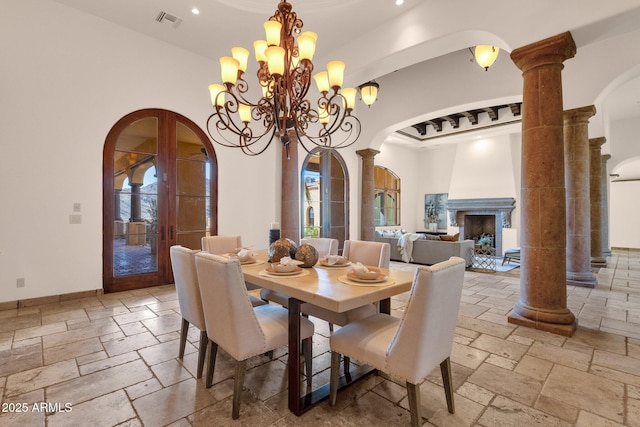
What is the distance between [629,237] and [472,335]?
11382mm

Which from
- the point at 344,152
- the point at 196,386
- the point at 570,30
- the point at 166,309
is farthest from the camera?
the point at 344,152

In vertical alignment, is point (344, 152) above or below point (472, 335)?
above

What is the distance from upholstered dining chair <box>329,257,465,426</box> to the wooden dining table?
21 cm

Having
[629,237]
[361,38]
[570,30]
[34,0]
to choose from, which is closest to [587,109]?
[570,30]

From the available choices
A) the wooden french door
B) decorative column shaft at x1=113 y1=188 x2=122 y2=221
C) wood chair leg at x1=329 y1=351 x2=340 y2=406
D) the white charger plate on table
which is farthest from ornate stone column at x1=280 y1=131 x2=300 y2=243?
wood chair leg at x1=329 y1=351 x2=340 y2=406

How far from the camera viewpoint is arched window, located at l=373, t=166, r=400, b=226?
9727 mm

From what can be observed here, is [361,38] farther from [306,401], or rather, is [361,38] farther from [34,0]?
[306,401]

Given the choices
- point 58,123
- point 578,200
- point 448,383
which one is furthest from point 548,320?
point 58,123

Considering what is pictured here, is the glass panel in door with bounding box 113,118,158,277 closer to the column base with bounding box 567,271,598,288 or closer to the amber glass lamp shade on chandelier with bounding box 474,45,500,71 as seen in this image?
the amber glass lamp shade on chandelier with bounding box 474,45,500,71

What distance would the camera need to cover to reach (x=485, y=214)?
368 inches

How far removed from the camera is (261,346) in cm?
180

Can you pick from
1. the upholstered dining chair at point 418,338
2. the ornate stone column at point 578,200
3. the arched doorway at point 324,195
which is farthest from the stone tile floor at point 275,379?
the arched doorway at point 324,195

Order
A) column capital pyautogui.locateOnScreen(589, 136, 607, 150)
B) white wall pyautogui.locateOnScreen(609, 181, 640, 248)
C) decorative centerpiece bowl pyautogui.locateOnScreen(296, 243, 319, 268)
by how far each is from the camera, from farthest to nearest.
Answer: white wall pyautogui.locateOnScreen(609, 181, 640, 248) < column capital pyautogui.locateOnScreen(589, 136, 607, 150) < decorative centerpiece bowl pyautogui.locateOnScreen(296, 243, 319, 268)

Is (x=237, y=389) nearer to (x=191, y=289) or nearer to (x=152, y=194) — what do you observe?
(x=191, y=289)
